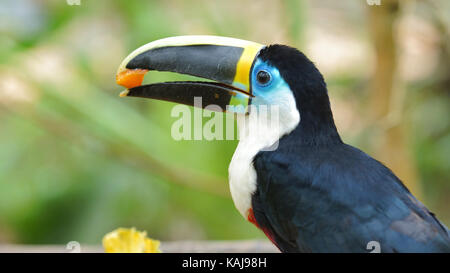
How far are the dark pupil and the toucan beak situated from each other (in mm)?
30

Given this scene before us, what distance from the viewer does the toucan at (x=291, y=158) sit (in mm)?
1666

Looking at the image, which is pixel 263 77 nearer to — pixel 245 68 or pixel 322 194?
pixel 245 68

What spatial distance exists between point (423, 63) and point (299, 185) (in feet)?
12.7

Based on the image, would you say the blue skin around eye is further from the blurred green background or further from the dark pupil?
the blurred green background

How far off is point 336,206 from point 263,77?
0.45 meters

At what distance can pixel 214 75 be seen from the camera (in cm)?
190

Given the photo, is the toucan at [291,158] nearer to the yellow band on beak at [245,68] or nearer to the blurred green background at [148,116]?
the yellow band on beak at [245,68]

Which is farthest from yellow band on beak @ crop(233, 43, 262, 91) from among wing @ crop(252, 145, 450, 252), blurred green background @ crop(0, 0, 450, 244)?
blurred green background @ crop(0, 0, 450, 244)

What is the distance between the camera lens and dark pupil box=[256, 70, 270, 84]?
1.87 meters

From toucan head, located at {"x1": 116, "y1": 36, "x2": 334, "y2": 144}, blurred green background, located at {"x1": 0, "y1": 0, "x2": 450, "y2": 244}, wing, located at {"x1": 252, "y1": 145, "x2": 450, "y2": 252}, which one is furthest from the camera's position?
blurred green background, located at {"x1": 0, "y1": 0, "x2": 450, "y2": 244}

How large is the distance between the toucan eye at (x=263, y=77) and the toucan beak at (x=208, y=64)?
0.10 feet

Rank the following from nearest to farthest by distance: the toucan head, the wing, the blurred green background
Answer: the wing → the toucan head → the blurred green background

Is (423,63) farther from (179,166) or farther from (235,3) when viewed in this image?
(179,166)

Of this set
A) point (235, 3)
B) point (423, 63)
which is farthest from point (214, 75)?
point (423, 63)
